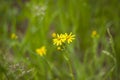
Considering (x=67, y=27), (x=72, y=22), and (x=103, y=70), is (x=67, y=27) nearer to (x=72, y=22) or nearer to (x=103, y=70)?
(x=72, y=22)

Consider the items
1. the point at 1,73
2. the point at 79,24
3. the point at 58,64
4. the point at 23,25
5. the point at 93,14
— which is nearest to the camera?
the point at 1,73

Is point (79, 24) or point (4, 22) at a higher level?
point (4, 22)

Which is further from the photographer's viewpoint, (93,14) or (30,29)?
(93,14)

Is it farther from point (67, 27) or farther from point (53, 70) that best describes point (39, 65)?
point (67, 27)

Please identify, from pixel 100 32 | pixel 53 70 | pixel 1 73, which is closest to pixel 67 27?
pixel 100 32

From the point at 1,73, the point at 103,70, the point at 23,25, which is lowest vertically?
the point at 1,73

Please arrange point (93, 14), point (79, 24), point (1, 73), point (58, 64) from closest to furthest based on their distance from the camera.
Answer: point (1, 73) < point (58, 64) < point (79, 24) < point (93, 14)

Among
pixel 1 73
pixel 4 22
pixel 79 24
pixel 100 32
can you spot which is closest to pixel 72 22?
pixel 79 24
